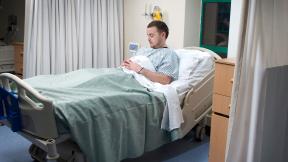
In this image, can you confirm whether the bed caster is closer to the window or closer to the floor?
the floor

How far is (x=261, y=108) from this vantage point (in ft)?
6.21

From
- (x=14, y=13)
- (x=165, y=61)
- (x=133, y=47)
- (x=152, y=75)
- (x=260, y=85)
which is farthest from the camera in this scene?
(x=14, y=13)

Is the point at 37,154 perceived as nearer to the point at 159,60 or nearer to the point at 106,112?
the point at 106,112

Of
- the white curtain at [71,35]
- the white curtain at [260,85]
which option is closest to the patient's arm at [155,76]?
the white curtain at [71,35]

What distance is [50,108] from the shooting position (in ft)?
6.48

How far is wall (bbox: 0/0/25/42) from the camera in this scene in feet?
14.5

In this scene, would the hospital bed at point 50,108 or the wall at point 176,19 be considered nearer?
the hospital bed at point 50,108

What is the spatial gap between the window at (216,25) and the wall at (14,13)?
2380 mm

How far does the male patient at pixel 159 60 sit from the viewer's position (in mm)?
2977

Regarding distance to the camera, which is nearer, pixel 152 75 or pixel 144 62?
pixel 152 75

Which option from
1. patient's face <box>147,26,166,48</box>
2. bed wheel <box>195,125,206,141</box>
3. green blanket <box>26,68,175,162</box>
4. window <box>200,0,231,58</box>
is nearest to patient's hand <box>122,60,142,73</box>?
green blanket <box>26,68,175,162</box>

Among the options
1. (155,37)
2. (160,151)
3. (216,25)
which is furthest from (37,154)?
(216,25)

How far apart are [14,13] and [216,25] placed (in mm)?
2717

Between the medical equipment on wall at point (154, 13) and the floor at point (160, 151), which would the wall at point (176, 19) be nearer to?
the medical equipment on wall at point (154, 13)
